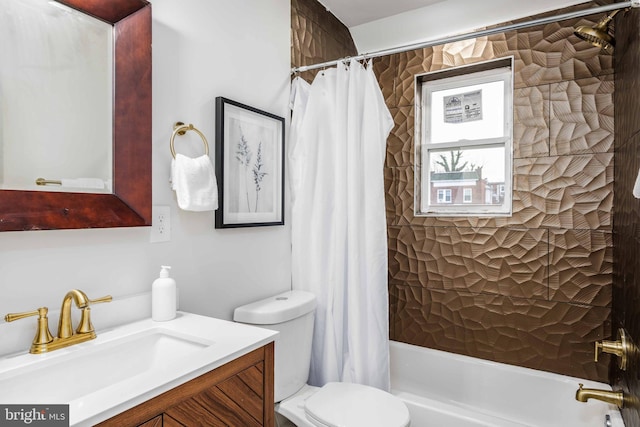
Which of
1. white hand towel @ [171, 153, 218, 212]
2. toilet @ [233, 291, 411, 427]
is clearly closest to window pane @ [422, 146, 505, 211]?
toilet @ [233, 291, 411, 427]

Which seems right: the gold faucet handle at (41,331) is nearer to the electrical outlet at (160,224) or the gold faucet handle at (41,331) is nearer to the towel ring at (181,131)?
the electrical outlet at (160,224)

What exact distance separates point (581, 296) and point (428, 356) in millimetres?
920

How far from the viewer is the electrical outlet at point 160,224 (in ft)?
4.66

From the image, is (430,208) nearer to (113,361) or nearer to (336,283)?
(336,283)

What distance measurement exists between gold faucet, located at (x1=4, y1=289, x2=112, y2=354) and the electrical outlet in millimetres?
305

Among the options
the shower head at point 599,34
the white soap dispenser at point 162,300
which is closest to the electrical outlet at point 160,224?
the white soap dispenser at point 162,300

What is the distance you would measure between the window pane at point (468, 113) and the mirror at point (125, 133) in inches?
72.8

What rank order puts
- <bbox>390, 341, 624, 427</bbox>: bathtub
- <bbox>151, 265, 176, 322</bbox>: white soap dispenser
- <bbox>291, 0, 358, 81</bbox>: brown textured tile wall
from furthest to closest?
<bbox>291, 0, 358, 81</bbox>: brown textured tile wall < <bbox>390, 341, 624, 427</bbox>: bathtub < <bbox>151, 265, 176, 322</bbox>: white soap dispenser

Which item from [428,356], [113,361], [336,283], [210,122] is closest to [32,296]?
[113,361]

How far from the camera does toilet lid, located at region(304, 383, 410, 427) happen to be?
59.2 inches

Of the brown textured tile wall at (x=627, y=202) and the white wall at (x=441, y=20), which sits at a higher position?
the white wall at (x=441, y=20)

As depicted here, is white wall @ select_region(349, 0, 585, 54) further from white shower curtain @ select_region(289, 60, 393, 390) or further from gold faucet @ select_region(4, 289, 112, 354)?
gold faucet @ select_region(4, 289, 112, 354)

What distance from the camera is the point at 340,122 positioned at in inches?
79.5

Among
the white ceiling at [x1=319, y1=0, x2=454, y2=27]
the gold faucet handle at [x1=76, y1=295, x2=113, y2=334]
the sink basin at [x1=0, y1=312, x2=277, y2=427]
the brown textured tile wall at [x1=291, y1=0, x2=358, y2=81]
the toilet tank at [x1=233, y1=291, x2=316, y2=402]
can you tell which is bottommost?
the toilet tank at [x1=233, y1=291, x2=316, y2=402]
